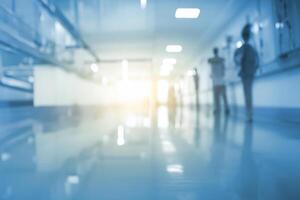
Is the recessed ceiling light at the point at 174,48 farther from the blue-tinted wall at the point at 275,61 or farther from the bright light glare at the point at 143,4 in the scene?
the bright light glare at the point at 143,4

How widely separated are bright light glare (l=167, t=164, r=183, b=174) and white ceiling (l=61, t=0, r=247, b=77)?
21.4 ft

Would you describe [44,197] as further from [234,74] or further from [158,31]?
[158,31]

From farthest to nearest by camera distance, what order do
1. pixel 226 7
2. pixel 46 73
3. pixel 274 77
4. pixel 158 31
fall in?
pixel 158 31 → pixel 226 7 → pixel 46 73 → pixel 274 77

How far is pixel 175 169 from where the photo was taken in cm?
198

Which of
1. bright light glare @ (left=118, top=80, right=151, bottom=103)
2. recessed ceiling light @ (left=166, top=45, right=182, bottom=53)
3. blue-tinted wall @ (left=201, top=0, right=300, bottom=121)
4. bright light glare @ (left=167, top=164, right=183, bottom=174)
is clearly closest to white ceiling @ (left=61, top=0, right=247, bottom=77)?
recessed ceiling light @ (left=166, top=45, right=182, bottom=53)

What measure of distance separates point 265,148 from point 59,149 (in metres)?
1.75

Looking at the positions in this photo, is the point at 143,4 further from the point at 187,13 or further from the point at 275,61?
the point at 275,61

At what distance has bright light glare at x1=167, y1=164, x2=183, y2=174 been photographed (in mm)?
1891

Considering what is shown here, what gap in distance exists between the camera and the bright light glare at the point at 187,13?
356 inches

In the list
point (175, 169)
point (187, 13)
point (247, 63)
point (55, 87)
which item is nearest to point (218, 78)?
point (187, 13)

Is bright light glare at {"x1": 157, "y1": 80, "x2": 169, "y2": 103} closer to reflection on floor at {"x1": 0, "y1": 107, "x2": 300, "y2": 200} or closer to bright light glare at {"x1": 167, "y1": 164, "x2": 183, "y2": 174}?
reflection on floor at {"x1": 0, "y1": 107, "x2": 300, "y2": 200}

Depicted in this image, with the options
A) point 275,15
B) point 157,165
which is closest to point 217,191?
point 157,165

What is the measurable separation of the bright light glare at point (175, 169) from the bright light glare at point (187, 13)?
7.53 metres

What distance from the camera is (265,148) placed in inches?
112
